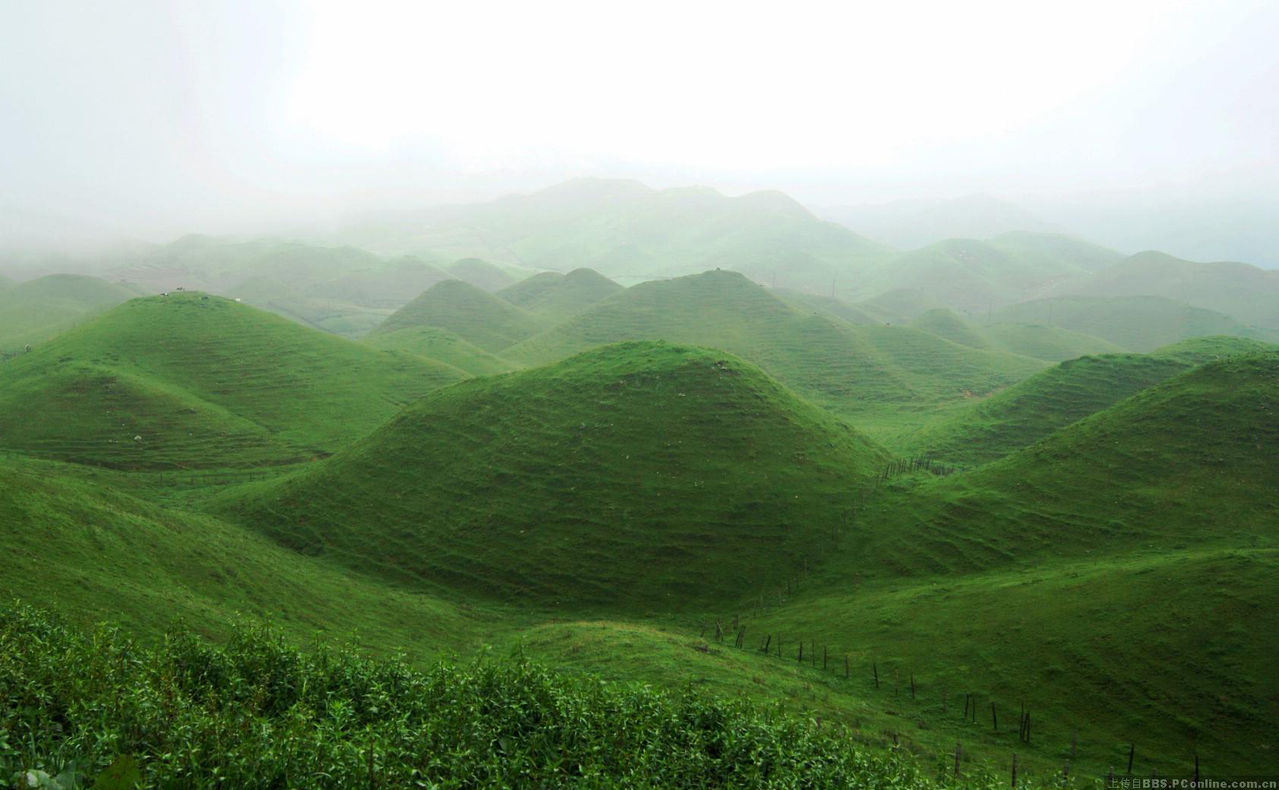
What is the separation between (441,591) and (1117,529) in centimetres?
4518

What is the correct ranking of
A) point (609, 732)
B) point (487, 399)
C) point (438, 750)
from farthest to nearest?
point (487, 399) → point (609, 732) → point (438, 750)

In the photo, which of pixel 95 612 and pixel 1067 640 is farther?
pixel 1067 640

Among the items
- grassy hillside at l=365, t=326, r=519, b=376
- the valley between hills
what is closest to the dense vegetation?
the valley between hills

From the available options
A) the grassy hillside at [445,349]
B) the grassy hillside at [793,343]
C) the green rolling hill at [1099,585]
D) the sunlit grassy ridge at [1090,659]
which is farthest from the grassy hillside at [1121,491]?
the grassy hillside at [445,349]

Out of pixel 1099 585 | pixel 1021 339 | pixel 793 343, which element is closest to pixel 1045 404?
pixel 1099 585

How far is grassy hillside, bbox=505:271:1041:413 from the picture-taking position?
133 meters

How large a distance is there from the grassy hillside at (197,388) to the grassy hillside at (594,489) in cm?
2543

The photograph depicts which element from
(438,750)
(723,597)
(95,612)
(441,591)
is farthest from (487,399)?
(438,750)

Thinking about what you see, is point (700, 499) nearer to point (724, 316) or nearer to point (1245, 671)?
point (1245, 671)

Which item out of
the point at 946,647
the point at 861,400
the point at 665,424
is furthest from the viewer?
the point at 861,400

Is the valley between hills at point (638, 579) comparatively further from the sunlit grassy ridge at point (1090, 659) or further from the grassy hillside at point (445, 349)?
the grassy hillside at point (445, 349)

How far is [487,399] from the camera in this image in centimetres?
6888

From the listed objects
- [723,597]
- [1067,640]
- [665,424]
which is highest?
[665,424]

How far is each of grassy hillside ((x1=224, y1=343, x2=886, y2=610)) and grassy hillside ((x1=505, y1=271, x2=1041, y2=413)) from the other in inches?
2492
